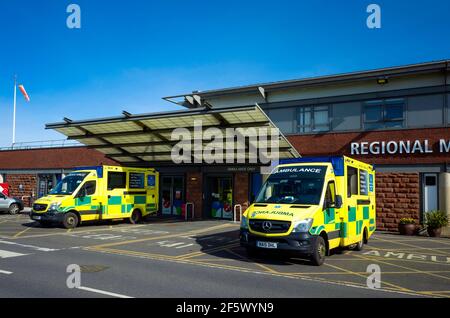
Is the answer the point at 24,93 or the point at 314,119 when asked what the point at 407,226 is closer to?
the point at 314,119

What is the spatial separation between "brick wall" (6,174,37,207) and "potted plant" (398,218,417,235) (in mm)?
26161

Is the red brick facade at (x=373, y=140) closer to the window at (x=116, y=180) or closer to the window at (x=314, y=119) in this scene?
the window at (x=314, y=119)

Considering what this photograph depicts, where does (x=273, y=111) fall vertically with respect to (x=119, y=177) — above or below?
above

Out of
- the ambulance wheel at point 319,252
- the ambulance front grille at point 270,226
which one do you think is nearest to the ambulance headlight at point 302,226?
the ambulance front grille at point 270,226

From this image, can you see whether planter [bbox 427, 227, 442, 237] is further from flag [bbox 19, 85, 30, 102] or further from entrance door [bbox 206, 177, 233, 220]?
flag [bbox 19, 85, 30, 102]

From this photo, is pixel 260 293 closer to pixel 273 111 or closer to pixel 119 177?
pixel 119 177

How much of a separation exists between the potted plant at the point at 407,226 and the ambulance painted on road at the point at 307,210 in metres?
7.01

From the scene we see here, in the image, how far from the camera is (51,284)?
722 centimetres

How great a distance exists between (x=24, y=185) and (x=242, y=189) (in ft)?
63.6

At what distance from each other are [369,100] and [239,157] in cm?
736

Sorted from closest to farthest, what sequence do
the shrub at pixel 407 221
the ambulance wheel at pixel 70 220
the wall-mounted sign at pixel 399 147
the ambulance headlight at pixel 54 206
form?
1. the ambulance headlight at pixel 54 206
2. the ambulance wheel at pixel 70 220
3. the shrub at pixel 407 221
4. the wall-mounted sign at pixel 399 147

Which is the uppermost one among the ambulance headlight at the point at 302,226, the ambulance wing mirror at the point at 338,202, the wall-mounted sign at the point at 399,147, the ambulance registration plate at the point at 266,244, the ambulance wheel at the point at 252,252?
the wall-mounted sign at the point at 399,147

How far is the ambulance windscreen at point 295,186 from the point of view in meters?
10.2
